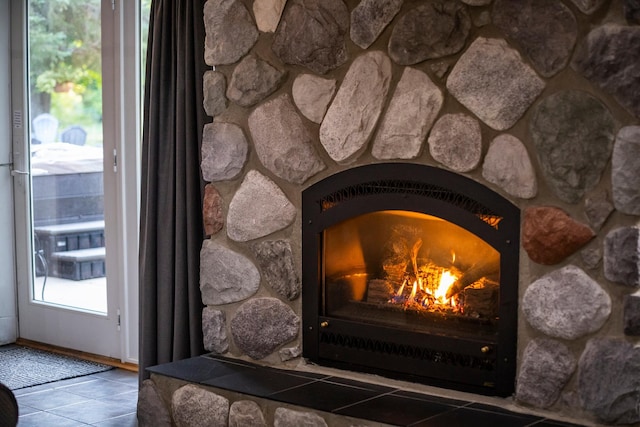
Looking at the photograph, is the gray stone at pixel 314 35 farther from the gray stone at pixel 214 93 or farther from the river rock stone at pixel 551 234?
the river rock stone at pixel 551 234

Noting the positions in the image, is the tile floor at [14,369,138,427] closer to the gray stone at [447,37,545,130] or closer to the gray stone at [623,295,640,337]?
the gray stone at [447,37,545,130]

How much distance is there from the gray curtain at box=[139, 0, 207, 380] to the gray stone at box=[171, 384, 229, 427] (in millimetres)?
445

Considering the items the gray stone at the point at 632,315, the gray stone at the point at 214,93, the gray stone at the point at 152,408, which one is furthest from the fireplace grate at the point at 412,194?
the gray stone at the point at 152,408

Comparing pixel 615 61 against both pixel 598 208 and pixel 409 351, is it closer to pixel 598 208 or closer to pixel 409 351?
pixel 598 208

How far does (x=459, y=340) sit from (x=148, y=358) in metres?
1.55

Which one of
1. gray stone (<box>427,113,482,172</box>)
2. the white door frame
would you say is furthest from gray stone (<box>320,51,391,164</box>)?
the white door frame

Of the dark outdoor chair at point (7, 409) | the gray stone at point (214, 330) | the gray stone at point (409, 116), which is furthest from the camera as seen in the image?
the gray stone at point (214, 330)

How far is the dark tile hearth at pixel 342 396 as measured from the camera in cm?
296

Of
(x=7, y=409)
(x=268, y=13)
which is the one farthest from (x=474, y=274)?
(x=7, y=409)

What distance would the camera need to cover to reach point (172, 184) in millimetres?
4023

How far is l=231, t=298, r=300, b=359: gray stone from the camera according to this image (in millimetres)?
3625

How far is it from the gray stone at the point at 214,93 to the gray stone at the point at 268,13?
0.28 meters

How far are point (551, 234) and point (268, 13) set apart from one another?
137 centimetres

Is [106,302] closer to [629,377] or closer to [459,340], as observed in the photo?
[459,340]
